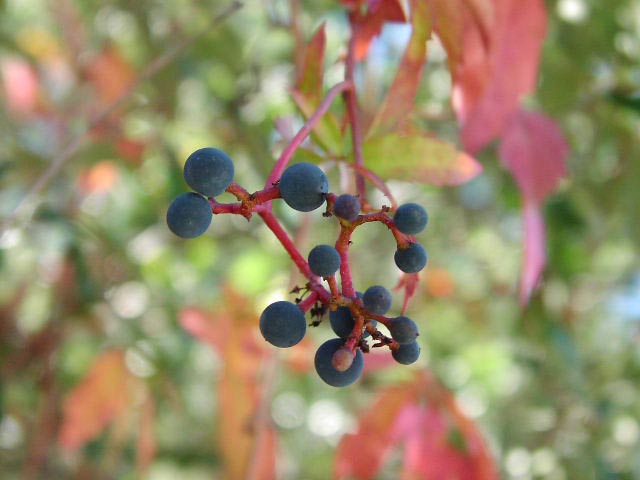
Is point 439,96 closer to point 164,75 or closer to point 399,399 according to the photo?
point 164,75

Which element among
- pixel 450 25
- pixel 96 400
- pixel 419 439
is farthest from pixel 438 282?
pixel 450 25

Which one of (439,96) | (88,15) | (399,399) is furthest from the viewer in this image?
(88,15)

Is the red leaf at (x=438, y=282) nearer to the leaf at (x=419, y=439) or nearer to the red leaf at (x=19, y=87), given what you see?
the leaf at (x=419, y=439)

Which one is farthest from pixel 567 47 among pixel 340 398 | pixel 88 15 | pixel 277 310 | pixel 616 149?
pixel 88 15

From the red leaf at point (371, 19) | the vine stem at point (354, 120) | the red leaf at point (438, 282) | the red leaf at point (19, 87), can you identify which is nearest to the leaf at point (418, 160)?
the vine stem at point (354, 120)

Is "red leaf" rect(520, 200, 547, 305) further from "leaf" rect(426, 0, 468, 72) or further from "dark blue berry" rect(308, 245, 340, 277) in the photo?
"dark blue berry" rect(308, 245, 340, 277)

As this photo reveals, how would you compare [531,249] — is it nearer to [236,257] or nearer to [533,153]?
[533,153]

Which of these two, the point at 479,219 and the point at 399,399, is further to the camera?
the point at 479,219
